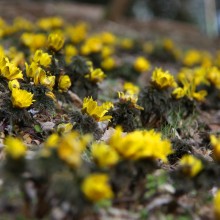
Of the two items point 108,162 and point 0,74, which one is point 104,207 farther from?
point 0,74

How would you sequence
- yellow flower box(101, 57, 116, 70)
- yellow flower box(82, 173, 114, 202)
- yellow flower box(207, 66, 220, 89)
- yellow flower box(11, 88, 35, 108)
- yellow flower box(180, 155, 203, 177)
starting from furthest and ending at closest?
1. yellow flower box(101, 57, 116, 70)
2. yellow flower box(207, 66, 220, 89)
3. yellow flower box(11, 88, 35, 108)
4. yellow flower box(180, 155, 203, 177)
5. yellow flower box(82, 173, 114, 202)

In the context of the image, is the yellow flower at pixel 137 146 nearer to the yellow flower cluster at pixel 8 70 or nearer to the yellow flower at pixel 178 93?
the yellow flower cluster at pixel 8 70

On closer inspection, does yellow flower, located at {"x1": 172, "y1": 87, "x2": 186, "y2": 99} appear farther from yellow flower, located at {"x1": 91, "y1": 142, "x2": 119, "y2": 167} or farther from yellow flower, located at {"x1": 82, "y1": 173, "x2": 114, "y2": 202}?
yellow flower, located at {"x1": 82, "y1": 173, "x2": 114, "y2": 202}

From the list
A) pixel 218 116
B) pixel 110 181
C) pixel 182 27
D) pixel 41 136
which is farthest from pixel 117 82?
pixel 182 27

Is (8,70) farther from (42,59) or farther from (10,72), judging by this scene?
(42,59)

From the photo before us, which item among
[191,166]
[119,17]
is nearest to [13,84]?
[191,166]

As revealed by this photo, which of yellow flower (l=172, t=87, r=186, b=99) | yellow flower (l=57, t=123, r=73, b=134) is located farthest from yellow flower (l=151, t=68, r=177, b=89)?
yellow flower (l=57, t=123, r=73, b=134)

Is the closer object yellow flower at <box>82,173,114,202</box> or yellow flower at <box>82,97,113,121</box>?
yellow flower at <box>82,173,114,202</box>
